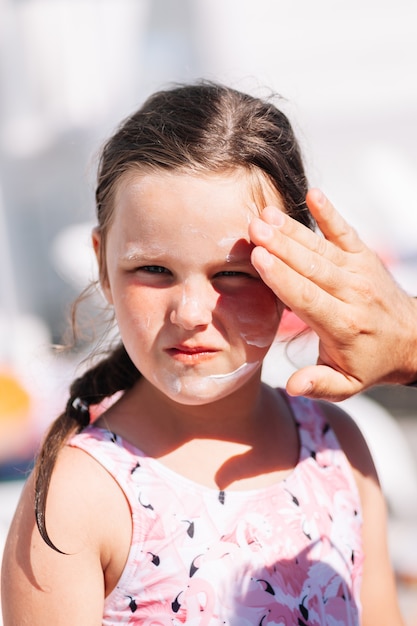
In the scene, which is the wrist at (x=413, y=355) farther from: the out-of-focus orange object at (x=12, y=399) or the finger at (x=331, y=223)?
the out-of-focus orange object at (x=12, y=399)

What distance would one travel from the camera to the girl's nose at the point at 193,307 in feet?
4.23

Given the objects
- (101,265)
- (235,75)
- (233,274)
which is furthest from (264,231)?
(235,75)

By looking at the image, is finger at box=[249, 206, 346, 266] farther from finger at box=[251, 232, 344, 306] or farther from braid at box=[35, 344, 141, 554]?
braid at box=[35, 344, 141, 554]

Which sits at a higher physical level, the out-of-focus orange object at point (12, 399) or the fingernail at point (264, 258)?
the fingernail at point (264, 258)

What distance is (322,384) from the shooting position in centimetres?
130

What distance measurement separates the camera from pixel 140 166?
1.38 meters

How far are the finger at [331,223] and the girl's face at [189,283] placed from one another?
4.5 inches

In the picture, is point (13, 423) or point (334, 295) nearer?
point (334, 295)

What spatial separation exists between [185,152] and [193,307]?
0.91 ft

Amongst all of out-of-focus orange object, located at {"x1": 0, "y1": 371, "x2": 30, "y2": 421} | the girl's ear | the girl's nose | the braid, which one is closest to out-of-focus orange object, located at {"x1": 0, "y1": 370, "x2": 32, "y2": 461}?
out-of-focus orange object, located at {"x1": 0, "y1": 371, "x2": 30, "y2": 421}

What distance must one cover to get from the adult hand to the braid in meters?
0.45

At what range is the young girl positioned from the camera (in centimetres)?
131

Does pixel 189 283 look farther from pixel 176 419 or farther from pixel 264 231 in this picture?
pixel 176 419

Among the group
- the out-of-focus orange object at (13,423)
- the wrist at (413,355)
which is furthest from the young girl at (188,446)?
the out-of-focus orange object at (13,423)
